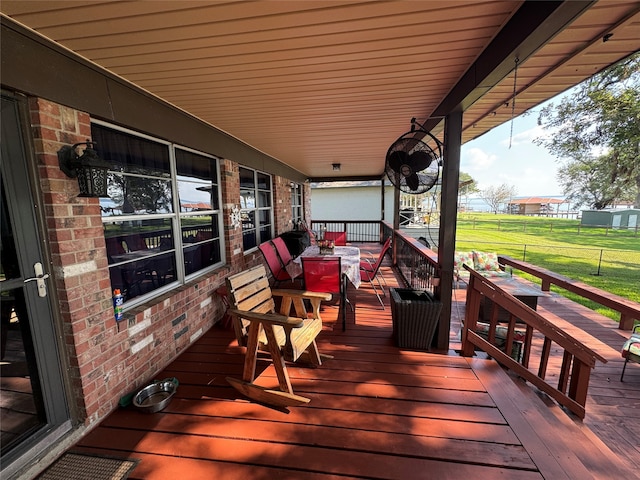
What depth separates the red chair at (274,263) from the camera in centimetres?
372

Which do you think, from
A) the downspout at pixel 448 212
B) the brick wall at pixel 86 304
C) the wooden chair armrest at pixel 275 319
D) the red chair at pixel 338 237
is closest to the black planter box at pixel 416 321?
the downspout at pixel 448 212

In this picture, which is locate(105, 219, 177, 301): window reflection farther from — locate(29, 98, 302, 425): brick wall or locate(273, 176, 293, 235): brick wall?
locate(273, 176, 293, 235): brick wall

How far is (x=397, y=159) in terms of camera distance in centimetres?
250

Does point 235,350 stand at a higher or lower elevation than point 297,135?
lower

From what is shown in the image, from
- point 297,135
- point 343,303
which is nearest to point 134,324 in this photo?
point 343,303

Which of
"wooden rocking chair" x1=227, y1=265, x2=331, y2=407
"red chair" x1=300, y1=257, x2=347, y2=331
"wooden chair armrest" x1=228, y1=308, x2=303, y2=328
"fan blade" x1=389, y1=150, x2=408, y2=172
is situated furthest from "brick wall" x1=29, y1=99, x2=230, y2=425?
"fan blade" x1=389, y1=150, x2=408, y2=172

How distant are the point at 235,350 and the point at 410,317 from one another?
5.75 ft

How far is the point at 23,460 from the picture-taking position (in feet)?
4.50

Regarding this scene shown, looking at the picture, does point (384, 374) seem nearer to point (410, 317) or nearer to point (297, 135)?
point (410, 317)

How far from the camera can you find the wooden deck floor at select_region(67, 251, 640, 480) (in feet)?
4.58

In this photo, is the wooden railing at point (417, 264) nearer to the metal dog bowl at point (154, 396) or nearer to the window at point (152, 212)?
the metal dog bowl at point (154, 396)

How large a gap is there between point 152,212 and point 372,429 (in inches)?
96.1

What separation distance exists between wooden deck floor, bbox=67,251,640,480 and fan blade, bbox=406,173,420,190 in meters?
1.61

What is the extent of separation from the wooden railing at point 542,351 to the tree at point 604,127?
5.56 metres
